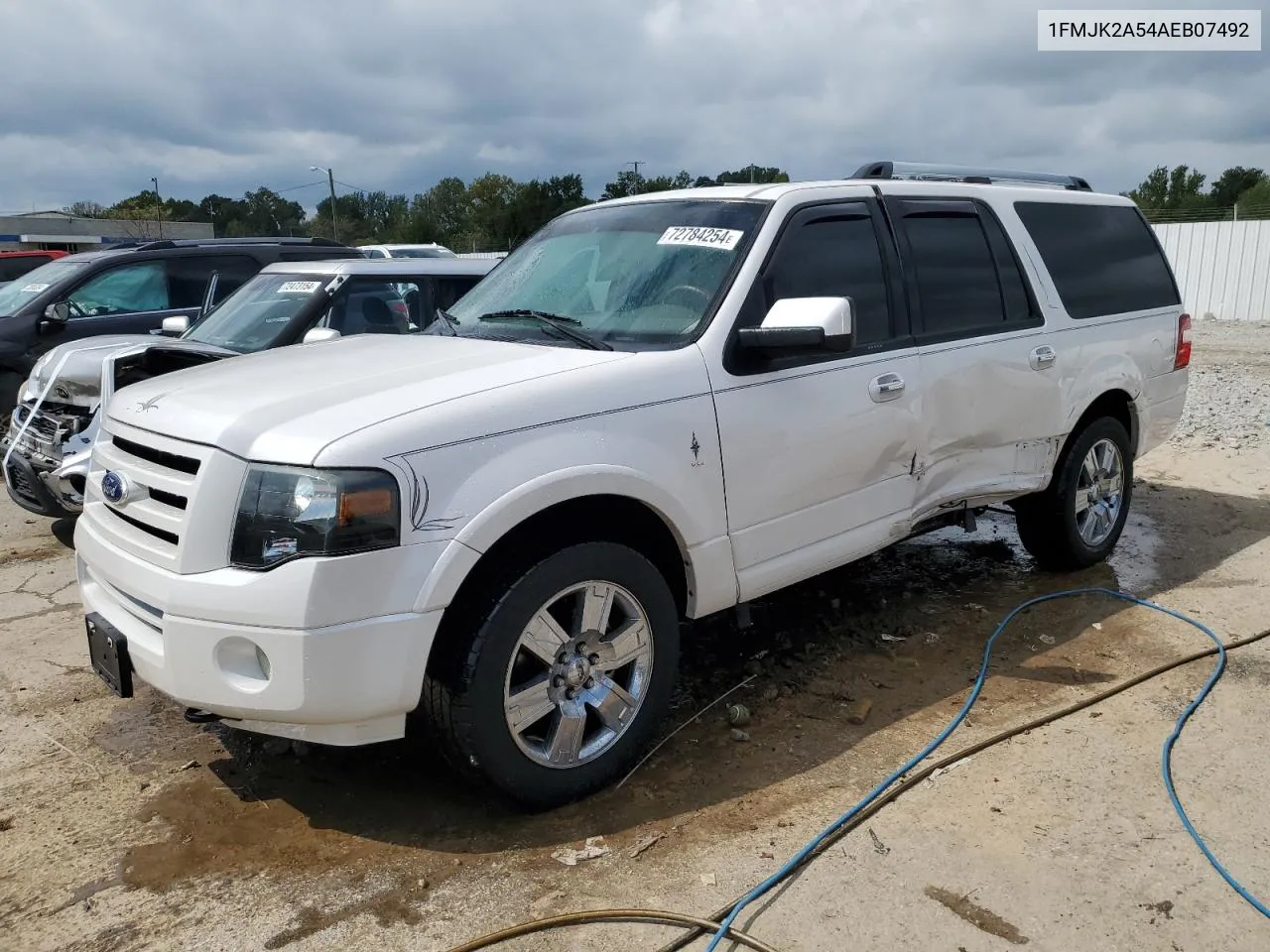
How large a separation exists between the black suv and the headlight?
22.5 ft

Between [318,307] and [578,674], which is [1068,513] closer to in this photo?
[578,674]

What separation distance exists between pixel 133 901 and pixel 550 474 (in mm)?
1680

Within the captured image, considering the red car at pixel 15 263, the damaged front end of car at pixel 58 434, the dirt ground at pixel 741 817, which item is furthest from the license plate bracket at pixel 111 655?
the red car at pixel 15 263

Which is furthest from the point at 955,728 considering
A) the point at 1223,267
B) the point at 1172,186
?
the point at 1172,186

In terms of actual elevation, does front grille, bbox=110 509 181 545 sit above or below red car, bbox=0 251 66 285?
below

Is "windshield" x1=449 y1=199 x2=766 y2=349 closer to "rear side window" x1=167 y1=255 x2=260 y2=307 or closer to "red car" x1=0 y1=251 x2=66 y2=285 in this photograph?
"rear side window" x1=167 y1=255 x2=260 y2=307

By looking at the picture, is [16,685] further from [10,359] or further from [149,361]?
[10,359]

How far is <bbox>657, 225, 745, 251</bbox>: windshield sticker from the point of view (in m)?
3.86

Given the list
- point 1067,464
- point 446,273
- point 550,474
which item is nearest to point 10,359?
point 446,273

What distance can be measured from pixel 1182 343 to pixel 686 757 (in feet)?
13.8

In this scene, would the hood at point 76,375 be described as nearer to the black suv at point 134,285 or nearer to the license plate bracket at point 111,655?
the black suv at point 134,285

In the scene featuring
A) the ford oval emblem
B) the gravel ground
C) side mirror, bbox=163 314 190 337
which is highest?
side mirror, bbox=163 314 190 337

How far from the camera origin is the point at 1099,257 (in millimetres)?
5480

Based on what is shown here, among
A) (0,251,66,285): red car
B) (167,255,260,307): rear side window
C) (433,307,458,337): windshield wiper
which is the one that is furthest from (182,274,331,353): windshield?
(0,251,66,285): red car
